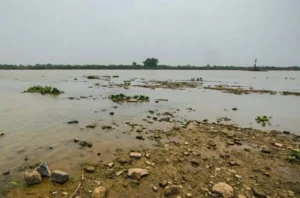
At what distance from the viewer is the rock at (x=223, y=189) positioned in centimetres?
543

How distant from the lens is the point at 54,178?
5859mm

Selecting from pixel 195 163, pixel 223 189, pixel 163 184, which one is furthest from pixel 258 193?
pixel 163 184

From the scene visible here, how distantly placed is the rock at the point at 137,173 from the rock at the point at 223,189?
2.05 meters

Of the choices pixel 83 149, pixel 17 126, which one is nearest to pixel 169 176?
pixel 83 149

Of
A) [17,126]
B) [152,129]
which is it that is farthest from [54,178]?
[17,126]

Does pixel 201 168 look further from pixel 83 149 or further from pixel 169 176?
pixel 83 149

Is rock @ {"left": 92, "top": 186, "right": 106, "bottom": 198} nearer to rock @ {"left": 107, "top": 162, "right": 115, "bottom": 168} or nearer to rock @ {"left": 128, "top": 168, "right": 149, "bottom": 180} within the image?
rock @ {"left": 128, "top": 168, "right": 149, "bottom": 180}

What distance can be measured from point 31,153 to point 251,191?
757 centimetres

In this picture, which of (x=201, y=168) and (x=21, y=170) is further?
(x=201, y=168)

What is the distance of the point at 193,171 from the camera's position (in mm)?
6785

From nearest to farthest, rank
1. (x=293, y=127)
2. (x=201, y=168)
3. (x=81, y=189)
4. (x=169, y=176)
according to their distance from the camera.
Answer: (x=81, y=189)
(x=169, y=176)
(x=201, y=168)
(x=293, y=127)

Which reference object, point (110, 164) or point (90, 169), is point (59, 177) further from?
point (110, 164)

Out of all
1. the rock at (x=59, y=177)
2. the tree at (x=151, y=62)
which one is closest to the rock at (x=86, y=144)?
the rock at (x=59, y=177)

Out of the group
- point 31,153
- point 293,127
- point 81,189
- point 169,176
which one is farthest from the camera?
point 293,127
